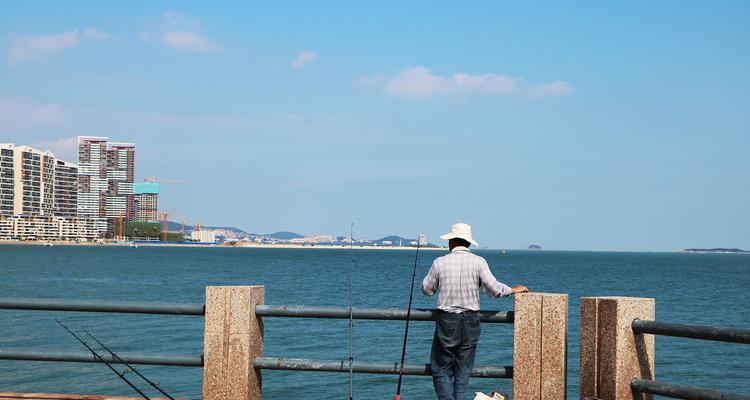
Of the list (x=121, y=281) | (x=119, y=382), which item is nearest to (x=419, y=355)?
(x=119, y=382)

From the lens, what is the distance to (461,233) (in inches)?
250

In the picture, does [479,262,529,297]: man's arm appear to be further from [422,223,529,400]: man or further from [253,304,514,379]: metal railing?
[253,304,514,379]: metal railing

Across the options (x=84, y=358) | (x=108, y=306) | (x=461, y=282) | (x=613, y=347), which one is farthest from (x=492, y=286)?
(x=84, y=358)

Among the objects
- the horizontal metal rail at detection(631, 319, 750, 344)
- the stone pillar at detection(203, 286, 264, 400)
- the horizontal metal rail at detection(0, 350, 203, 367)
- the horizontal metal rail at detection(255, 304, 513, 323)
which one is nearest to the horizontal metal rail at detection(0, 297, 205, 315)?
the stone pillar at detection(203, 286, 264, 400)

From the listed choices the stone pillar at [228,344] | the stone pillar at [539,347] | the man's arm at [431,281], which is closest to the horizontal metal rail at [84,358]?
the stone pillar at [228,344]

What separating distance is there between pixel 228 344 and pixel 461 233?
1.88 m

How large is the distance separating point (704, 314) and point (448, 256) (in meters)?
37.9

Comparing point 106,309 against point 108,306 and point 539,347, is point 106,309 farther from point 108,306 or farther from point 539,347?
point 539,347

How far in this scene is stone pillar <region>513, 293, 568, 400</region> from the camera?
19.3 ft

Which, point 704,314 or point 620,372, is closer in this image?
point 620,372

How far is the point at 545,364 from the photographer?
19.5ft

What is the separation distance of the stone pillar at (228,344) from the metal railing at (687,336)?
8.74ft

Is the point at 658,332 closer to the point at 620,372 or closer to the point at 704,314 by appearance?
the point at 620,372

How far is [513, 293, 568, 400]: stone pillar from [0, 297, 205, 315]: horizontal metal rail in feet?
7.48
